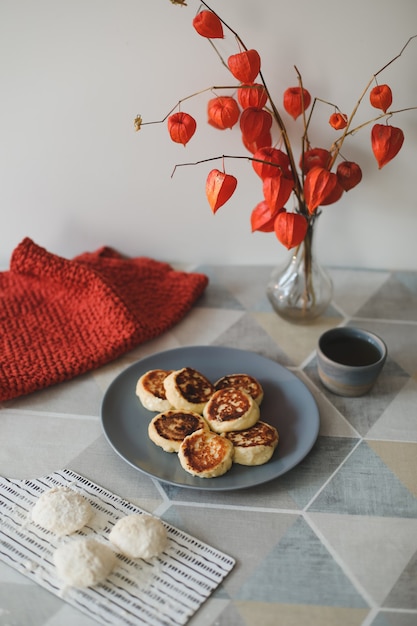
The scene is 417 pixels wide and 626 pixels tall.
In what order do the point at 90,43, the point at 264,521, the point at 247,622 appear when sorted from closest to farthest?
the point at 247,622 < the point at 264,521 < the point at 90,43

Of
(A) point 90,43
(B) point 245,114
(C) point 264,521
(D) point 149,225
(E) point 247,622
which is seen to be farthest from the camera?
(D) point 149,225

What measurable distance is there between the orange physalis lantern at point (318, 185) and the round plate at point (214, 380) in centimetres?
26

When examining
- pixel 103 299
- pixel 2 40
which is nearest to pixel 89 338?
pixel 103 299

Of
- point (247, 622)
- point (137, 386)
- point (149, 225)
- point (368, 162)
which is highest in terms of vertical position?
point (368, 162)

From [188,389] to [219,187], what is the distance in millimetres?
290

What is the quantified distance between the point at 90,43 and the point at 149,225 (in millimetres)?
338

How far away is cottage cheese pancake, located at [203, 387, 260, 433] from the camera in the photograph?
2.89 feet

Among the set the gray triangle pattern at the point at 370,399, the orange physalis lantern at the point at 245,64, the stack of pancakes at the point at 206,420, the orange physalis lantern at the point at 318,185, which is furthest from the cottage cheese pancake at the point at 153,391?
the orange physalis lantern at the point at 245,64

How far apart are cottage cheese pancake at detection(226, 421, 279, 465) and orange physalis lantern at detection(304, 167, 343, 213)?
0.33 metres

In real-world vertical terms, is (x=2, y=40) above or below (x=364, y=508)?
above

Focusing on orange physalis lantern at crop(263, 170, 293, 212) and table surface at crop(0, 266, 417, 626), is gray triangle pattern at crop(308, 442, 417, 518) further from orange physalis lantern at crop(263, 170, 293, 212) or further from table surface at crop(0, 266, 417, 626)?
orange physalis lantern at crop(263, 170, 293, 212)

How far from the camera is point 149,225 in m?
1.24

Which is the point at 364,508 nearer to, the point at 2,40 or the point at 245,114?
the point at 245,114

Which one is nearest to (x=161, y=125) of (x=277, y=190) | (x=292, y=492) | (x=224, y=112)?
(x=224, y=112)
